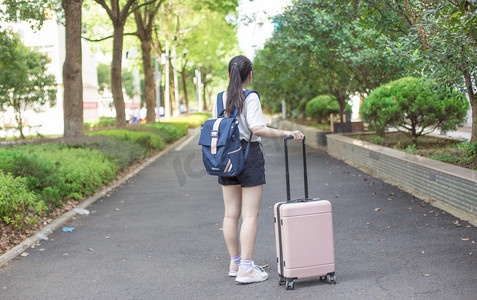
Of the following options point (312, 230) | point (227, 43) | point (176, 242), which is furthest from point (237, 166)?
point (227, 43)

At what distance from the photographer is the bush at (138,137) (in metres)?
17.3

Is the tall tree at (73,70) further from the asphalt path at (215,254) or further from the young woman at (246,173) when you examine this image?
the young woman at (246,173)

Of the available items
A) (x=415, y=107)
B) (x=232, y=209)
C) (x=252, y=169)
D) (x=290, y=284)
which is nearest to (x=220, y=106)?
(x=252, y=169)

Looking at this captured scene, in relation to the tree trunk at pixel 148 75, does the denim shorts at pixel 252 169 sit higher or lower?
lower

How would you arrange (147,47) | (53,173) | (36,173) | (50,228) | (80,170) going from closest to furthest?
(50,228), (36,173), (53,173), (80,170), (147,47)

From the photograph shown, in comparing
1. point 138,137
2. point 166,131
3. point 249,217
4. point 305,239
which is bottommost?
point 305,239

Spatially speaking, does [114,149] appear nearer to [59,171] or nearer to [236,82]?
[59,171]

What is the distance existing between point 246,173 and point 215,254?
1.66m

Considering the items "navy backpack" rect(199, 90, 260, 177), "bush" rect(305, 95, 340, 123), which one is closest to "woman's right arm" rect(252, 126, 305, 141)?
"navy backpack" rect(199, 90, 260, 177)

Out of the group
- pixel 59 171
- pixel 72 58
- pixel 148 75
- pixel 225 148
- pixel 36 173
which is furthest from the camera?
pixel 148 75

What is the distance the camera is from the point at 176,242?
22.3ft

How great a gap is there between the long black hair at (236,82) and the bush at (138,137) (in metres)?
12.2

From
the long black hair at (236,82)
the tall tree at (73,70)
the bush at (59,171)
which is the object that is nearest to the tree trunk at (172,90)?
the tall tree at (73,70)

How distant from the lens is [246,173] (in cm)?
475
